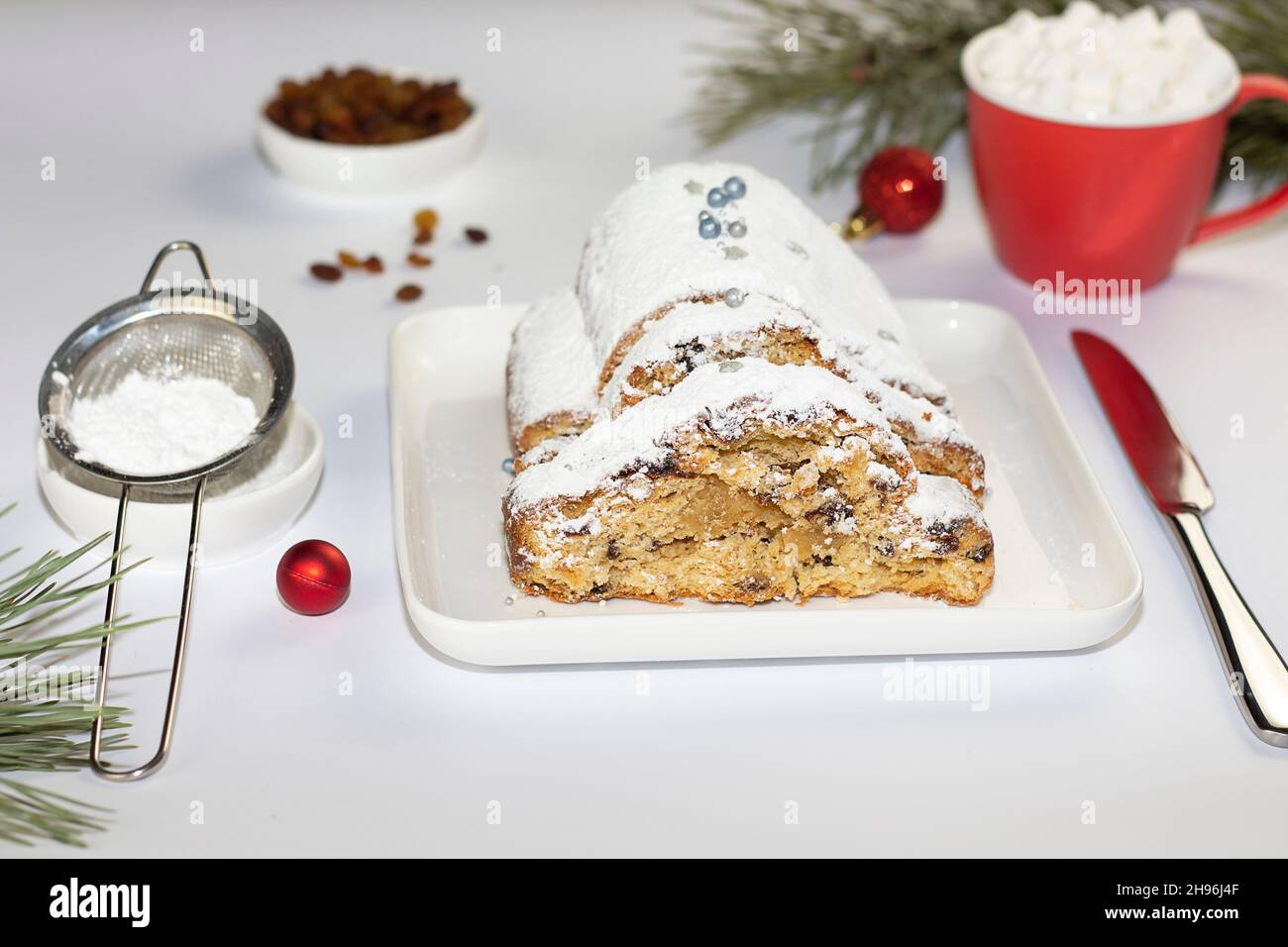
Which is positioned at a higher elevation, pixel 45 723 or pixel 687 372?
pixel 687 372

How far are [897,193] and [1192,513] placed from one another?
746mm

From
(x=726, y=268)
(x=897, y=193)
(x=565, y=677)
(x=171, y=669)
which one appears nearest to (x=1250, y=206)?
(x=897, y=193)

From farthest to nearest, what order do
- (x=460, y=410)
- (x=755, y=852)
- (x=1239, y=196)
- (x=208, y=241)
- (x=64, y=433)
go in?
1. (x=1239, y=196)
2. (x=208, y=241)
3. (x=460, y=410)
4. (x=64, y=433)
5. (x=755, y=852)

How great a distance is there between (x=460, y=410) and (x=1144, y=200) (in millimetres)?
958

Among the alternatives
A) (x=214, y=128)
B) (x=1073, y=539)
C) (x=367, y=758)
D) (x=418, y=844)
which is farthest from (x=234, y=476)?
(x=214, y=128)

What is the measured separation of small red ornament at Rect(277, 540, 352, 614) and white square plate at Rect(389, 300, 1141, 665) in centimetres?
8

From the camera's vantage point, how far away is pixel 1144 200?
181cm

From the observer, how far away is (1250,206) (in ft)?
6.18

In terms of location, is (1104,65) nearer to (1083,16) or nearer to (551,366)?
(1083,16)

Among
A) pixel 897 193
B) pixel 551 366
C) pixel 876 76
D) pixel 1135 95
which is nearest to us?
pixel 551 366

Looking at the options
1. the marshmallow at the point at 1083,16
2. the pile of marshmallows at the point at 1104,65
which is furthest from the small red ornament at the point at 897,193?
the marshmallow at the point at 1083,16

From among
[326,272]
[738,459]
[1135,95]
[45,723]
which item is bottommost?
[326,272]

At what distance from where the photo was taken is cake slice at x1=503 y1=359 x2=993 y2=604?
122 cm

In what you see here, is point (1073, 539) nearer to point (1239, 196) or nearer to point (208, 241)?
point (1239, 196)
